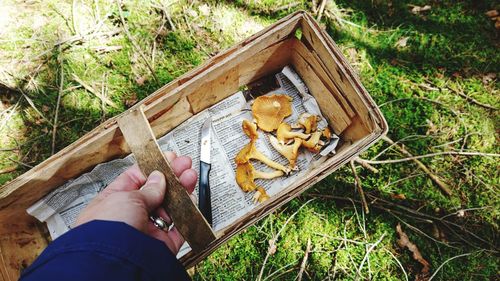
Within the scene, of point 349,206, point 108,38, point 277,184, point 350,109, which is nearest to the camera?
point 350,109

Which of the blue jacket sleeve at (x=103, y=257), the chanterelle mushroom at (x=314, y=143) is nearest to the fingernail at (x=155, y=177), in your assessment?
the blue jacket sleeve at (x=103, y=257)

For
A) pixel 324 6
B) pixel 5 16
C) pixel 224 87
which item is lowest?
pixel 224 87

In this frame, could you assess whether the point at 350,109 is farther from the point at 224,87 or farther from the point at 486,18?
the point at 486,18

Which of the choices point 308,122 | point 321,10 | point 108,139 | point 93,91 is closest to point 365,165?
point 308,122

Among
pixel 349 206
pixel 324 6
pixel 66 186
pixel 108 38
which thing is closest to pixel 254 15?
pixel 324 6

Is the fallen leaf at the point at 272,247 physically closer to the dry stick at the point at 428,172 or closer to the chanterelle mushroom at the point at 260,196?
the chanterelle mushroom at the point at 260,196
